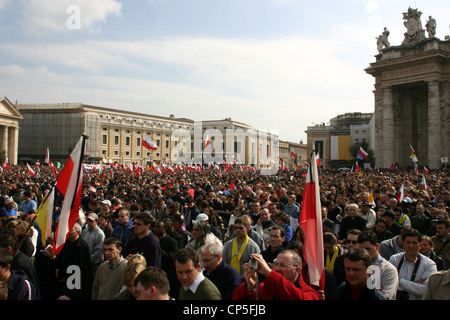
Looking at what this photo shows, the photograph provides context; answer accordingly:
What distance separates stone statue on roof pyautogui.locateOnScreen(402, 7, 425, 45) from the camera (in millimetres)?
39000

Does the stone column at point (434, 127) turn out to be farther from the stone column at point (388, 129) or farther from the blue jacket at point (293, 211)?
the blue jacket at point (293, 211)

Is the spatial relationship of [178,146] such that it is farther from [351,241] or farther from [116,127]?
[351,241]

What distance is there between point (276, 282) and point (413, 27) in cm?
4287

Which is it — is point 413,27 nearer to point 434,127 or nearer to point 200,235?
point 434,127

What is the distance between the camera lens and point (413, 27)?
39.3 meters

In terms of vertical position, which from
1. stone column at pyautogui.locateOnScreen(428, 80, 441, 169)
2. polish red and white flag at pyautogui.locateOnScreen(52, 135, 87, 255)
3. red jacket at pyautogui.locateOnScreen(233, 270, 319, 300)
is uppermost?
stone column at pyautogui.locateOnScreen(428, 80, 441, 169)

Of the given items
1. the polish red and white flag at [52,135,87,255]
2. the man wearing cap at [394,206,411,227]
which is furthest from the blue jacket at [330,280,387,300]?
the man wearing cap at [394,206,411,227]

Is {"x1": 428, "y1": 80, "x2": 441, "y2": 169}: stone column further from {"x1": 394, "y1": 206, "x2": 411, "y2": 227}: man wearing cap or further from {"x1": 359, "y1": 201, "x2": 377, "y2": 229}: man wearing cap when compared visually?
{"x1": 394, "y1": 206, "x2": 411, "y2": 227}: man wearing cap

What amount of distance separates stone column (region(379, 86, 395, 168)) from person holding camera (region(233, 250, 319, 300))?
38173mm
